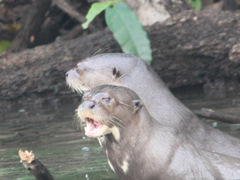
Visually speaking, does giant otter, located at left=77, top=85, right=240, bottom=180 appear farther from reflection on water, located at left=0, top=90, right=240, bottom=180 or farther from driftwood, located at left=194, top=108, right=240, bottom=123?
driftwood, located at left=194, top=108, right=240, bottom=123

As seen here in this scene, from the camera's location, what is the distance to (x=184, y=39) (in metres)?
8.73

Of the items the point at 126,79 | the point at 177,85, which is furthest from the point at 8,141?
the point at 177,85

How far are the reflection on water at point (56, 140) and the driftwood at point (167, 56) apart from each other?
0.32m

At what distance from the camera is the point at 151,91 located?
4965mm

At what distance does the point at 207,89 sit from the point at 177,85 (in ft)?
1.45

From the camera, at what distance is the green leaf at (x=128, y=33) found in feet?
23.2

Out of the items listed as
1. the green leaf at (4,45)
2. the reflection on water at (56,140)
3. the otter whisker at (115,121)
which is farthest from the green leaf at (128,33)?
the green leaf at (4,45)

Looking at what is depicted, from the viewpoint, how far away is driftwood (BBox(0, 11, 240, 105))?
8.68m

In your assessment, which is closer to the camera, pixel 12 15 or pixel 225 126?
pixel 225 126

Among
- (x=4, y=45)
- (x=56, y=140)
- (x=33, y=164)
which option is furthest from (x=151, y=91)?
(x=4, y=45)

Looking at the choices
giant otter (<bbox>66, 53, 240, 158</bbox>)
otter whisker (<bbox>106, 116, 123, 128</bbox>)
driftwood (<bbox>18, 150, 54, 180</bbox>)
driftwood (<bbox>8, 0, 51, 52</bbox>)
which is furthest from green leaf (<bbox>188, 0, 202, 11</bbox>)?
driftwood (<bbox>18, 150, 54, 180</bbox>)

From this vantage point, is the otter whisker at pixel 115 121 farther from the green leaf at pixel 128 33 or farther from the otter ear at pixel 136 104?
the green leaf at pixel 128 33

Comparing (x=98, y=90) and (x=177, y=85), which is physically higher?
(x=98, y=90)

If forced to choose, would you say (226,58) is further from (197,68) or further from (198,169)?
(198,169)
